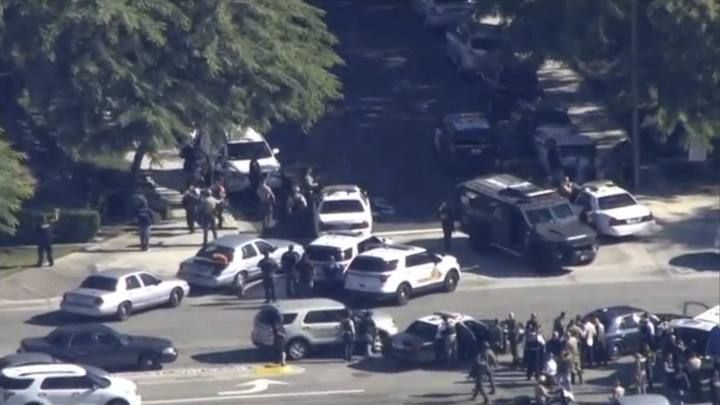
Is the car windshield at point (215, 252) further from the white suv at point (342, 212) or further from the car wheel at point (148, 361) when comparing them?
the car wheel at point (148, 361)

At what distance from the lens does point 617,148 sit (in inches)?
3125

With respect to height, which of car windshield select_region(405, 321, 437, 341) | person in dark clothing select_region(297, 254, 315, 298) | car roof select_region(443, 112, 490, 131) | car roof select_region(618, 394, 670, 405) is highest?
car roof select_region(443, 112, 490, 131)

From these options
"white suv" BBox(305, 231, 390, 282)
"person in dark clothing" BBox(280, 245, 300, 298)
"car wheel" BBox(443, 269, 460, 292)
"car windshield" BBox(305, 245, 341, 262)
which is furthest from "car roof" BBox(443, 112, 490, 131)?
"person in dark clothing" BBox(280, 245, 300, 298)

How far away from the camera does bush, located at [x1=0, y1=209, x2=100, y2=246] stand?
7200 cm

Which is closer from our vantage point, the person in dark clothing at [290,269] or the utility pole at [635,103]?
the person in dark clothing at [290,269]

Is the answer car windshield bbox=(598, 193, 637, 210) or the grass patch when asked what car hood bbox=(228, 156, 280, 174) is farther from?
car windshield bbox=(598, 193, 637, 210)

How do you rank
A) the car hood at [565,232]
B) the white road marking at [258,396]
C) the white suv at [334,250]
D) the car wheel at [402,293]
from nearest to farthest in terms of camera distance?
the white road marking at [258,396] → the car wheel at [402,293] → the white suv at [334,250] → the car hood at [565,232]

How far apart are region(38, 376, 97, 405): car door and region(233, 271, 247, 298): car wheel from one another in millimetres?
10400

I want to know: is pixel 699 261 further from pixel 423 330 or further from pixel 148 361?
pixel 148 361

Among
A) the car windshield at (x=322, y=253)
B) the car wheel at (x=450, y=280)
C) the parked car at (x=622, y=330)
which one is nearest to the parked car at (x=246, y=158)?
the car windshield at (x=322, y=253)

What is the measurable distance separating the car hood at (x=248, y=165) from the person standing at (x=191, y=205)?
3.58m

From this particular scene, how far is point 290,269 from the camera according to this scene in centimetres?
6844

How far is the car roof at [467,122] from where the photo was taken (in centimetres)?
7962

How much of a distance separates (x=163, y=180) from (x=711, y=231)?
1525 cm
